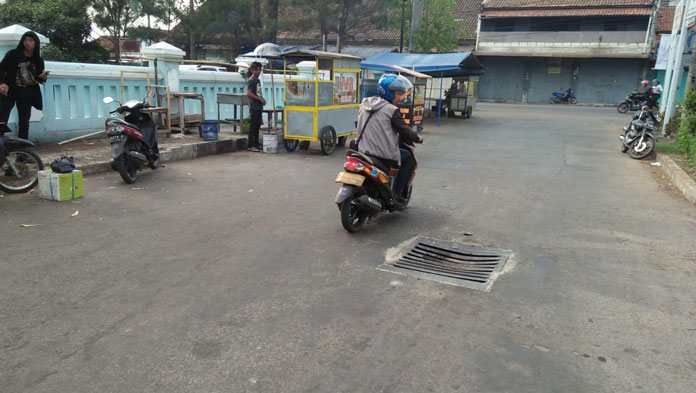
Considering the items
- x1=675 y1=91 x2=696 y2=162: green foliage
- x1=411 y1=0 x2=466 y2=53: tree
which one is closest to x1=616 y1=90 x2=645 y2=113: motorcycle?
x1=411 y1=0 x2=466 y2=53: tree

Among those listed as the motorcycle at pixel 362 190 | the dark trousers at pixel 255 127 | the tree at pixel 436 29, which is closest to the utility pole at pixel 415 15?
the tree at pixel 436 29

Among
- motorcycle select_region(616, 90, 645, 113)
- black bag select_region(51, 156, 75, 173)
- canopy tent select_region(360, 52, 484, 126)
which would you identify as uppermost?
canopy tent select_region(360, 52, 484, 126)

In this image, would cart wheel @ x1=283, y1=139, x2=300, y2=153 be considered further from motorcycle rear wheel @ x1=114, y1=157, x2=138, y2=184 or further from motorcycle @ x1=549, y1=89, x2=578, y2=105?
motorcycle @ x1=549, y1=89, x2=578, y2=105

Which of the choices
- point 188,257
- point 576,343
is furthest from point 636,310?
point 188,257

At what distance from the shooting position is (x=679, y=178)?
826 cm

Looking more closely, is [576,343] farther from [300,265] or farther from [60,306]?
[60,306]

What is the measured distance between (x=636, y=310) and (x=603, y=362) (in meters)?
0.95

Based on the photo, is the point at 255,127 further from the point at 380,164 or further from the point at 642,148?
the point at 642,148

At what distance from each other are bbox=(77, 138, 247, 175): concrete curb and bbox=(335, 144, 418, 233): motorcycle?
13.7ft

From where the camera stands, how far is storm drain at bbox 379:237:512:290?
431 cm

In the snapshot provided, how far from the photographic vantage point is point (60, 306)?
3564 mm

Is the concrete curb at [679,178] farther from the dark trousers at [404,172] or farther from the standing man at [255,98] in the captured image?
the standing man at [255,98]

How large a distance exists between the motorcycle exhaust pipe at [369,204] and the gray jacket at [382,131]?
0.53 metres

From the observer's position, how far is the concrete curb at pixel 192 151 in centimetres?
767
